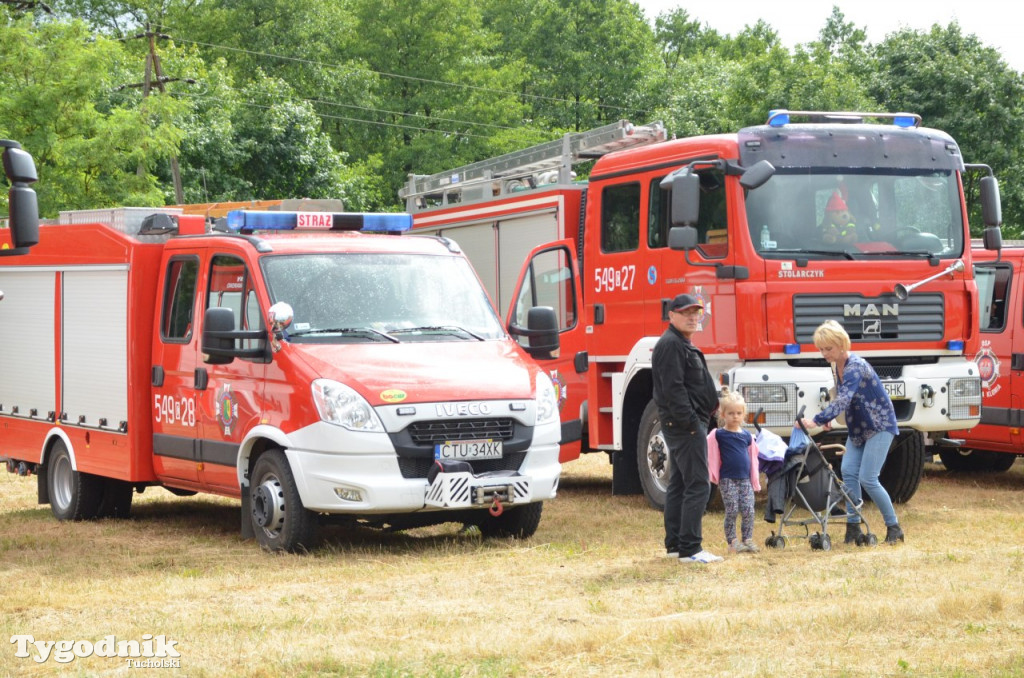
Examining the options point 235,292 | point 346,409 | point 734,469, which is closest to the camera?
point 346,409

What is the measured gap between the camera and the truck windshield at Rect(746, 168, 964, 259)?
12.1 metres

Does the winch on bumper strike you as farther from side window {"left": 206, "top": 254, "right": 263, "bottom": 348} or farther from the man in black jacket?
side window {"left": 206, "top": 254, "right": 263, "bottom": 348}

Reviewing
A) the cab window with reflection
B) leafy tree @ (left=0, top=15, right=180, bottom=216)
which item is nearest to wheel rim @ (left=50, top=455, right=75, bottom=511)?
the cab window with reflection

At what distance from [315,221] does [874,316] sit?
15.0 ft

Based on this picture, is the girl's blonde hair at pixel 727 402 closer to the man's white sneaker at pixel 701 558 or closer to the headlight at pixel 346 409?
the man's white sneaker at pixel 701 558

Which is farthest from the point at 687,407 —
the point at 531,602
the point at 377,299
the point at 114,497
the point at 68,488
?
the point at 68,488

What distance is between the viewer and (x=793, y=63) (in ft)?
124

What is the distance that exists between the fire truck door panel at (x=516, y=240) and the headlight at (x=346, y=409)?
4.73 meters

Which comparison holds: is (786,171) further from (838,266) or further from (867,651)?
(867,651)

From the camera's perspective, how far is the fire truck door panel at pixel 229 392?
10.9 m

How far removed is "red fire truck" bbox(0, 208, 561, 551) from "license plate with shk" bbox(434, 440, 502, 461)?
0.01 m

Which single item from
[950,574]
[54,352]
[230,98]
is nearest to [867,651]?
[950,574]

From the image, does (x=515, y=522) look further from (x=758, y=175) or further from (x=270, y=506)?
(x=758, y=175)

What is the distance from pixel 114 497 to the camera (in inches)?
524
